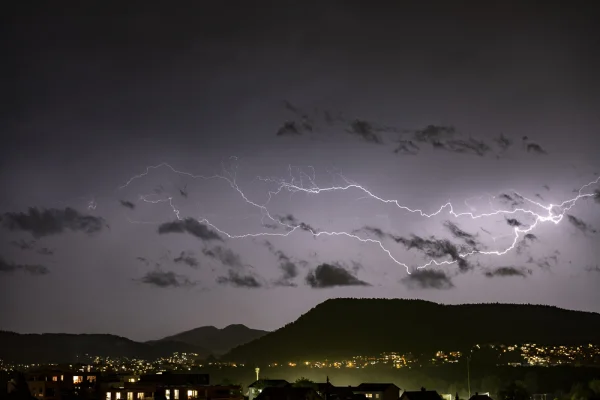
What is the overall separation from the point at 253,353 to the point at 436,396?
283 feet

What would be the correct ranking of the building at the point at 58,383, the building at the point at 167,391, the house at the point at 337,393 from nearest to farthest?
1. the house at the point at 337,393
2. the building at the point at 167,391
3. the building at the point at 58,383

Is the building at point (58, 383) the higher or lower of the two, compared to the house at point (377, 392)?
higher

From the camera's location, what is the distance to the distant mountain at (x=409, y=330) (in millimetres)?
140500

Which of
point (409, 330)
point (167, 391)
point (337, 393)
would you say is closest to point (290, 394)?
point (337, 393)

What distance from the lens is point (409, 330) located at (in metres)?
148

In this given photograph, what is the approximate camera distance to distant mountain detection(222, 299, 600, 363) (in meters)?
140

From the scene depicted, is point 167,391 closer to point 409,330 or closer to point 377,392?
point 377,392

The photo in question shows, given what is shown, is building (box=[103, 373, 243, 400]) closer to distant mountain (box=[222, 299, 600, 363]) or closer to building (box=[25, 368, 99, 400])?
building (box=[25, 368, 99, 400])

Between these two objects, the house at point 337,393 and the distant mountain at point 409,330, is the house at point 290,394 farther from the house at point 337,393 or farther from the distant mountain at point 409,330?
the distant mountain at point 409,330

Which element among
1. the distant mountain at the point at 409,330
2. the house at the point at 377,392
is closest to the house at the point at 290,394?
the house at the point at 377,392

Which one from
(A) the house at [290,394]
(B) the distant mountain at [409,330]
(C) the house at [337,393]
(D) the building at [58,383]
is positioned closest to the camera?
(A) the house at [290,394]

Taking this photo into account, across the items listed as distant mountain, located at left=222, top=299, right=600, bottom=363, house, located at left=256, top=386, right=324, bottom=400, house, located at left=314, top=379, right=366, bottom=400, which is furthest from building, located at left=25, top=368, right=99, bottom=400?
distant mountain, located at left=222, top=299, right=600, bottom=363

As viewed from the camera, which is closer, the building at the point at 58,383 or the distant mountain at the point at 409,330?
the building at the point at 58,383

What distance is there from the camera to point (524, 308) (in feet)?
528
